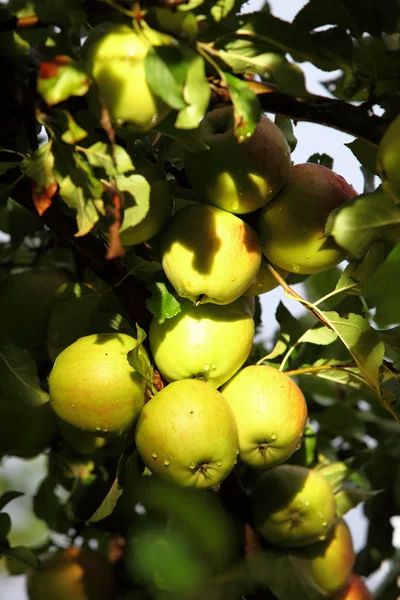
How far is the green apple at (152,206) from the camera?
0.79 m

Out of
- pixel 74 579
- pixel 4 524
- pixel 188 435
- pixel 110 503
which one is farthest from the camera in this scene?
pixel 74 579

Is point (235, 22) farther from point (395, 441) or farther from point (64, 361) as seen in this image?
point (395, 441)

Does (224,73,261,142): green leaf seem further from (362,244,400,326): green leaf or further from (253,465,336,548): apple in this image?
(253,465,336,548): apple

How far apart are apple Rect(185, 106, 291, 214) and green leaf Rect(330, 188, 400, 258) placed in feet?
0.40

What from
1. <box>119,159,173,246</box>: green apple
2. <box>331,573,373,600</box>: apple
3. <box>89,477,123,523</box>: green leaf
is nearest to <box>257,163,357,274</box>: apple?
<box>119,159,173,246</box>: green apple

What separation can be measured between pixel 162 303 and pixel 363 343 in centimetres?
23

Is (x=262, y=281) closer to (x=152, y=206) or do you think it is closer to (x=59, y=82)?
(x=152, y=206)

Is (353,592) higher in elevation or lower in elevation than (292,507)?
lower

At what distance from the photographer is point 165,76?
636 mm

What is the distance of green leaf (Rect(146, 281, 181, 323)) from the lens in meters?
0.82

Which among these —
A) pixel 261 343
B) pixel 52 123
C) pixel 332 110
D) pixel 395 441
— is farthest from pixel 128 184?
pixel 395 441

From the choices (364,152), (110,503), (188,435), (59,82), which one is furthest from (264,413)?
(59,82)

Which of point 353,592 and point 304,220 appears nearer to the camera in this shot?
point 304,220

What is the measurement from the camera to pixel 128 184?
70 cm
